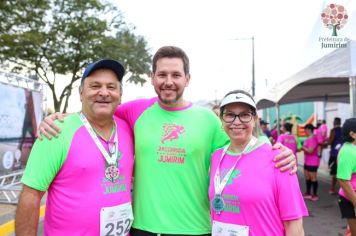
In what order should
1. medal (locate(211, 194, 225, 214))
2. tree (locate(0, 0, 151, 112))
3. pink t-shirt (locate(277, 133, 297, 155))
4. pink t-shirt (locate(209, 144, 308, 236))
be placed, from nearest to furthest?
1. pink t-shirt (locate(209, 144, 308, 236))
2. medal (locate(211, 194, 225, 214))
3. pink t-shirt (locate(277, 133, 297, 155))
4. tree (locate(0, 0, 151, 112))

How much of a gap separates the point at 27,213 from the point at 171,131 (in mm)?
1061

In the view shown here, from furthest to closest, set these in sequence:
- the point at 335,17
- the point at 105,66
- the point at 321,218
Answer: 1. the point at 335,17
2. the point at 321,218
3. the point at 105,66

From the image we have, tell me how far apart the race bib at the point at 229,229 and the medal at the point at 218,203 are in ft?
0.25

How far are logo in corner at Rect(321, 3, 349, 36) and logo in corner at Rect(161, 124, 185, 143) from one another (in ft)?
21.9

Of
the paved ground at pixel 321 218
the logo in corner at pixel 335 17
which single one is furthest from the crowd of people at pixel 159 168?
the logo in corner at pixel 335 17

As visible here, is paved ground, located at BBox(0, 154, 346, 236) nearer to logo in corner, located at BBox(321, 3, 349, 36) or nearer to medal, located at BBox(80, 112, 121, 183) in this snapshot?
logo in corner, located at BBox(321, 3, 349, 36)

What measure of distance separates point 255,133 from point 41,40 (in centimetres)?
1909

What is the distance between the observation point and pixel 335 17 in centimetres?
818

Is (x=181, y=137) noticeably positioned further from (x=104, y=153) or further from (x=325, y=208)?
(x=325, y=208)

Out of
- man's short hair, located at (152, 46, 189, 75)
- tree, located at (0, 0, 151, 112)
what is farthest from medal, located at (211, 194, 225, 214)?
tree, located at (0, 0, 151, 112)

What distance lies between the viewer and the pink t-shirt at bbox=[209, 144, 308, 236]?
2.08 meters

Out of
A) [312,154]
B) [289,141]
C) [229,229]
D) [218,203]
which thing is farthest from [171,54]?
[289,141]

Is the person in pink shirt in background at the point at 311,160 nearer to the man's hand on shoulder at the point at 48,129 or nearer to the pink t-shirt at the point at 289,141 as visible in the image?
the pink t-shirt at the point at 289,141

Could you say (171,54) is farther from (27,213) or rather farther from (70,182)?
(27,213)
